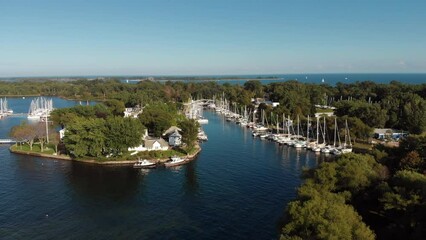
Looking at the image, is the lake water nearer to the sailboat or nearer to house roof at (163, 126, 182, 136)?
the sailboat

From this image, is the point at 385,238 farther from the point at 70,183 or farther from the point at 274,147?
the point at 274,147

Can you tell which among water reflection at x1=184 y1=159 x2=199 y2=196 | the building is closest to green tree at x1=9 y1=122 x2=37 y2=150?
water reflection at x1=184 y1=159 x2=199 y2=196

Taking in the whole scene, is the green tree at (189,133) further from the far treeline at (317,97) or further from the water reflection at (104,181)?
the far treeline at (317,97)

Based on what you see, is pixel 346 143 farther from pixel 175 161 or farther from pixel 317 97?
Result: pixel 317 97

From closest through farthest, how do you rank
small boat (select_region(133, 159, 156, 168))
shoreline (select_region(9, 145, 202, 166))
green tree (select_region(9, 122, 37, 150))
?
small boat (select_region(133, 159, 156, 168)) < shoreline (select_region(9, 145, 202, 166)) < green tree (select_region(9, 122, 37, 150))

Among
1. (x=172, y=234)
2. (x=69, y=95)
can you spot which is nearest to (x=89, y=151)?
(x=172, y=234)

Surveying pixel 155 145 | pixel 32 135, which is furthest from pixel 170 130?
pixel 32 135
